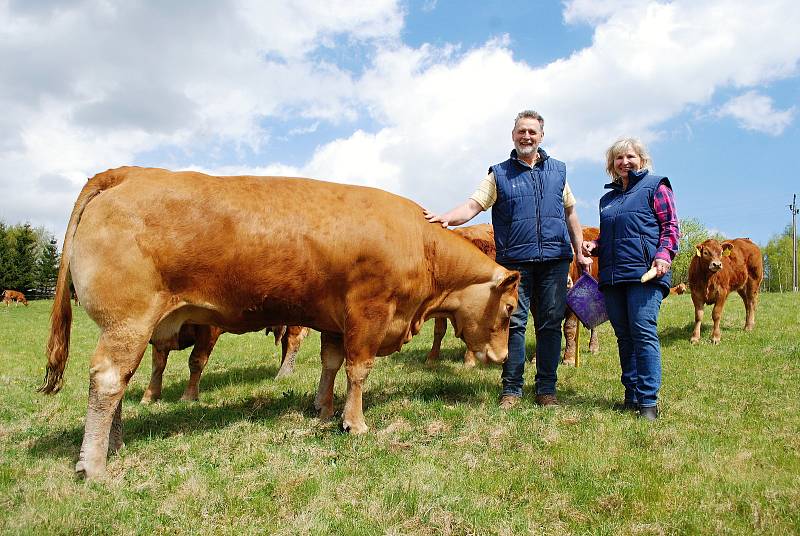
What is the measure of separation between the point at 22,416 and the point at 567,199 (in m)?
6.78

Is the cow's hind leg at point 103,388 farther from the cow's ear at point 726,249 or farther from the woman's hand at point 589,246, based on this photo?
the cow's ear at point 726,249

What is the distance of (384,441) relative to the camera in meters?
4.97

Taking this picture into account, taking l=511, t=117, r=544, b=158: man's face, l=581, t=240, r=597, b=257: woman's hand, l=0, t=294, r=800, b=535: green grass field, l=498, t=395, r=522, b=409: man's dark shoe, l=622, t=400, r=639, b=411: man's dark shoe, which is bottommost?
l=0, t=294, r=800, b=535: green grass field

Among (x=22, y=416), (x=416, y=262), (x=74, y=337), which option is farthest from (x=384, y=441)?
(x=74, y=337)

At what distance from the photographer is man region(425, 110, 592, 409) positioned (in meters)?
6.14

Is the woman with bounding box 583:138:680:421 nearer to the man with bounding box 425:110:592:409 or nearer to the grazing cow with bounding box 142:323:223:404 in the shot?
the man with bounding box 425:110:592:409

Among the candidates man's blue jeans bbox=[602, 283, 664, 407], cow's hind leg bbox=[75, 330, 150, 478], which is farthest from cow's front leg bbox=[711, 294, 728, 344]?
cow's hind leg bbox=[75, 330, 150, 478]

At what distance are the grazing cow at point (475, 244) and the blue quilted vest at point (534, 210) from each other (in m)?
3.05

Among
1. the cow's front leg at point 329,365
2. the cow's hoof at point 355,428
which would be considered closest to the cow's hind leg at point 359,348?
the cow's hoof at point 355,428

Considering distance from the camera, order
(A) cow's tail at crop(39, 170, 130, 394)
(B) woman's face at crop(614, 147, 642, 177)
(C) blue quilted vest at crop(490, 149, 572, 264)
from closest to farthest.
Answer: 1. (A) cow's tail at crop(39, 170, 130, 394)
2. (B) woman's face at crop(614, 147, 642, 177)
3. (C) blue quilted vest at crop(490, 149, 572, 264)

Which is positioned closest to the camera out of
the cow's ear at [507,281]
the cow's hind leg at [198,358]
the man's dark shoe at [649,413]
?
the man's dark shoe at [649,413]

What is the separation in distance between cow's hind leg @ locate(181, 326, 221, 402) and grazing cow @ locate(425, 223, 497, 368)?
12.2ft

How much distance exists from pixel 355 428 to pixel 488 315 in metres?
1.91

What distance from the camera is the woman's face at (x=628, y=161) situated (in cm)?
592
